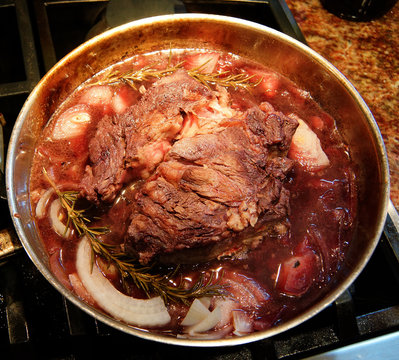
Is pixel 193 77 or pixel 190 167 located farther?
pixel 193 77

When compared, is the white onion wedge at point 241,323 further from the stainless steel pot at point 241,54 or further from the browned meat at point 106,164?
the browned meat at point 106,164

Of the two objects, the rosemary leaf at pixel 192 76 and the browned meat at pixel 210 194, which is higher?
the rosemary leaf at pixel 192 76

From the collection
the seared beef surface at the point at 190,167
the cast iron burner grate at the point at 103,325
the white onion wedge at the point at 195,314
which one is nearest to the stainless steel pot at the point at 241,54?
the white onion wedge at the point at 195,314

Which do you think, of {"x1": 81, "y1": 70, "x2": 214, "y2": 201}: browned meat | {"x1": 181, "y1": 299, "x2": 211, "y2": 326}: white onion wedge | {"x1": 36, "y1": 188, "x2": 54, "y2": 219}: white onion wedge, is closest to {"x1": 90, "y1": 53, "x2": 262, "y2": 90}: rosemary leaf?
{"x1": 81, "y1": 70, "x2": 214, "y2": 201}: browned meat

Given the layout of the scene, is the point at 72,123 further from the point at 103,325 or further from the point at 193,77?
the point at 103,325

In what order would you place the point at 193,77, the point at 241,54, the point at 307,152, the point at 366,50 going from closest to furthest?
the point at 307,152, the point at 193,77, the point at 241,54, the point at 366,50

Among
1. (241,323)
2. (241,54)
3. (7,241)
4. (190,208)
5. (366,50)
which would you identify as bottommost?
(241,323)

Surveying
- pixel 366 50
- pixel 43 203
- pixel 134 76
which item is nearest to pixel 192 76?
pixel 134 76
